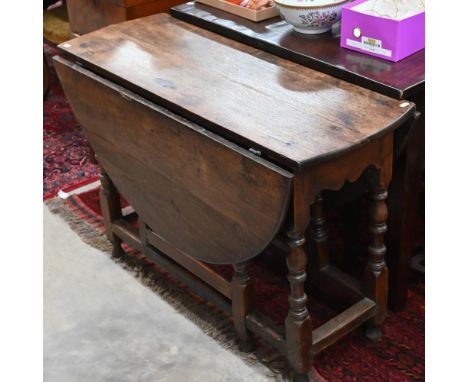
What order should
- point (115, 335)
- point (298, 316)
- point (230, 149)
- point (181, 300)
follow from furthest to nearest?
point (181, 300) < point (115, 335) < point (298, 316) < point (230, 149)

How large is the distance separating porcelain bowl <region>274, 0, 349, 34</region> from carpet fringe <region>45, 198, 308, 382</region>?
881 mm

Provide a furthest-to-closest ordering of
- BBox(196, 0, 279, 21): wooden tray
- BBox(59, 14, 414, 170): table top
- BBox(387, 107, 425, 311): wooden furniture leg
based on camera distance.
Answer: BBox(196, 0, 279, 21): wooden tray < BBox(387, 107, 425, 311): wooden furniture leg < BBox(59, 14, 414, 170): table top

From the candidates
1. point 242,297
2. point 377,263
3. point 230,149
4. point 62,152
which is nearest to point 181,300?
point 242,297

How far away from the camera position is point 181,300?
2.45 metres

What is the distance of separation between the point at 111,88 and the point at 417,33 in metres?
0.84

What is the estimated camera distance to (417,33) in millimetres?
2078

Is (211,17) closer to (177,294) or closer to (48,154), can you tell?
(177,294)

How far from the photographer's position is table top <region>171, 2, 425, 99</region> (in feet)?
Answer: 6.49

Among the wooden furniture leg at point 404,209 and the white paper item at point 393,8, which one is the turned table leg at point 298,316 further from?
the white paper item at point 393,8

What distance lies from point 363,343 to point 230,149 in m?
0.76

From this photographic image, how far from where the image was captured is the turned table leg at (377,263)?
6.57ft

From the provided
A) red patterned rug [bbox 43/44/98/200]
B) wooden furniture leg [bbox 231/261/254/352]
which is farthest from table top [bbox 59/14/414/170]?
red patterned rug [bbox 43/44/98/200]

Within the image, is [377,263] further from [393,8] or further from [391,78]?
[393,8]

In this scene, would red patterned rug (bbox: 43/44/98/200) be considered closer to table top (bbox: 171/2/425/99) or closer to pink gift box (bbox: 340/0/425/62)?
table top (bbox: 171/2/425/99)
